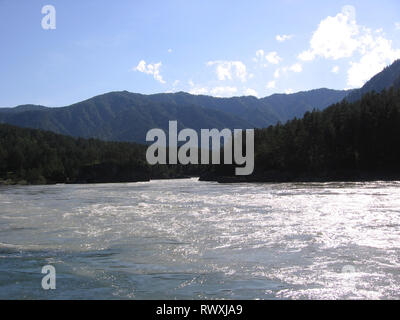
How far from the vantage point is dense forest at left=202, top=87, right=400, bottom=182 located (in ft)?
343

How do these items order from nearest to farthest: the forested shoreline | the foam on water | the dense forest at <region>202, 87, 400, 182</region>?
the foam on water < the dense forest at <region>202, 87, 400, 182</region> < the forested shoreline

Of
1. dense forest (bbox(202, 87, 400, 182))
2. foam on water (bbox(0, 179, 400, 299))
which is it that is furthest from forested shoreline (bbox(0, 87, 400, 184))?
foam on water (bbox(0, 179, 400, 299))

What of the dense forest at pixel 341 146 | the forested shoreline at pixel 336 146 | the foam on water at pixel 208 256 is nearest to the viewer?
the foam on water at pixel 208 256

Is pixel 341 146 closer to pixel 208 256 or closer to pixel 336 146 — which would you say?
pixel 336 146

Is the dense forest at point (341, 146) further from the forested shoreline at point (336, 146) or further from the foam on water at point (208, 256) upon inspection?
the foam on water at point (208, 256)

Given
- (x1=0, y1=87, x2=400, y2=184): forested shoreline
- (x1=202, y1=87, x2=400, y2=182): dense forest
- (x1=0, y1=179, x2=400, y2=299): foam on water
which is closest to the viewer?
(x1=0, y1=179, x2=400, y2=299): foam on water

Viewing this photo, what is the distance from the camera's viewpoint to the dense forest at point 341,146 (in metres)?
105

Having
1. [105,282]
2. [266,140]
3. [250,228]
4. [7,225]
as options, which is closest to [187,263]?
[105,282]

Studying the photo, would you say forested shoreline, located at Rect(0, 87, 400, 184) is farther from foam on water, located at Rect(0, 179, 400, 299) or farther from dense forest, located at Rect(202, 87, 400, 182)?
foam on water, located at Rect(0, 179, 400, 299)

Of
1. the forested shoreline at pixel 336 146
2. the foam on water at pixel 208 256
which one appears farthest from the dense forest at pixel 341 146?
the foam on water at pixel 208 256

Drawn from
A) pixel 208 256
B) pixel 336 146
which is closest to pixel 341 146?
pixel 336 146

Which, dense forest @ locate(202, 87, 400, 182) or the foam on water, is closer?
the foam on water

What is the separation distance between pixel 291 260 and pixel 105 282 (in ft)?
25.7

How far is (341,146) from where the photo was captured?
377ft
